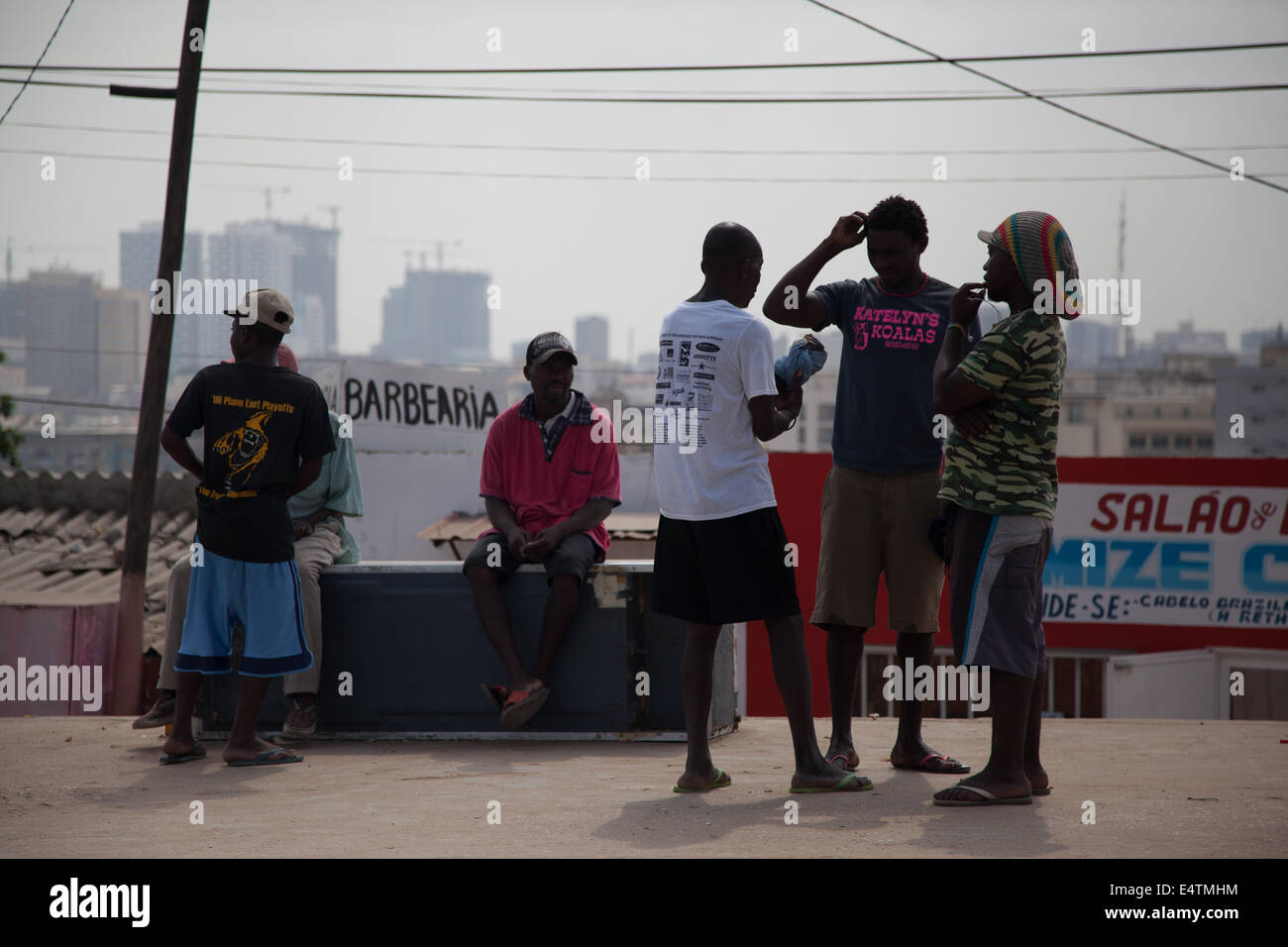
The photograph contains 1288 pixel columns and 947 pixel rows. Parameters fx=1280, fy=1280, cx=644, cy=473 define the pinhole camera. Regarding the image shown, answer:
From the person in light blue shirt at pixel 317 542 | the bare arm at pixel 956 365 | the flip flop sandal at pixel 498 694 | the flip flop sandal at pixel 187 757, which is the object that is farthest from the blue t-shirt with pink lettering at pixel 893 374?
the flip flop sandal at pixel 187 757

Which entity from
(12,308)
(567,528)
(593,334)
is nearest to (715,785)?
(567,528)

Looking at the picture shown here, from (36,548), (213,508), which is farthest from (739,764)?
(36,548)

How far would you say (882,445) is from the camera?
15.6 ft

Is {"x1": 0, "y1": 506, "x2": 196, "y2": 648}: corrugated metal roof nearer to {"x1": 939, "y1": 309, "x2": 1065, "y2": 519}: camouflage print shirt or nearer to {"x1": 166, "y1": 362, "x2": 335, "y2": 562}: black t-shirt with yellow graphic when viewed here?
{"x1": 166, "y1": 362, "x2": 335, "y2": 562}: black t-shirt with yellow graphic

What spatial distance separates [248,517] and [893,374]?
2.62 m

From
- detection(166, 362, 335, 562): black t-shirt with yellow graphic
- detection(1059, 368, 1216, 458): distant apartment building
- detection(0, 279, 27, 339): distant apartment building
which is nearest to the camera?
detection(166, 362, 335, 562): black t-shirt with yellow graphic

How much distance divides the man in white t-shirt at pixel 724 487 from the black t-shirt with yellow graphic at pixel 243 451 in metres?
1.73

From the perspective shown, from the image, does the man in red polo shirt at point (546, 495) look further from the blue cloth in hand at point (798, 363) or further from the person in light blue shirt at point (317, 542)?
the blue cloth in hand at point (798, 363)

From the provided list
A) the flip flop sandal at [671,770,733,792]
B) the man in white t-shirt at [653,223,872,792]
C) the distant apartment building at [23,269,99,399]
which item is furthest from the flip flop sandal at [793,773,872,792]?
the distant apartment building at [23,269,99,399]

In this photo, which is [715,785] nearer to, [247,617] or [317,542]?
[247,617]

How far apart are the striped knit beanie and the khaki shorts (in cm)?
90

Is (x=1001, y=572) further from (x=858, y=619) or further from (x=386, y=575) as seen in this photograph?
(x=386, y=575)

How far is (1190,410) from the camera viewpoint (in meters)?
88.3

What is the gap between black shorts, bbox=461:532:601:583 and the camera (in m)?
5.59
